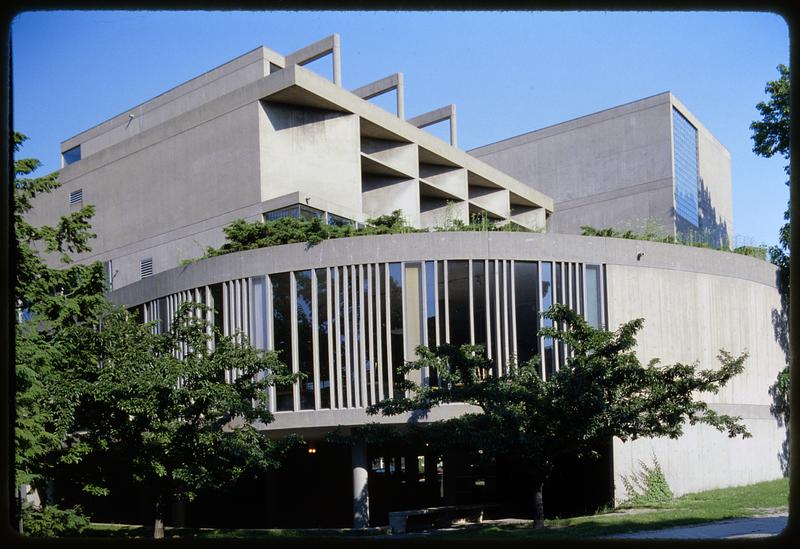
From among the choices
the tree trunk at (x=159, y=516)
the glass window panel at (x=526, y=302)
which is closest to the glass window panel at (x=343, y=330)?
the glass window panel at (x=526, y=302)

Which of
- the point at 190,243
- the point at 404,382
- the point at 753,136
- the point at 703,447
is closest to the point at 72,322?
the point at 404,382

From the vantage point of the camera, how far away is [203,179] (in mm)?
31062

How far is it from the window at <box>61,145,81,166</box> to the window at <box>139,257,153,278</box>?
13368 millimetres

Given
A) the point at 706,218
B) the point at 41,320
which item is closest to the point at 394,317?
the point at 41,320

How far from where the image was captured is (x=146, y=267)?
33.2m

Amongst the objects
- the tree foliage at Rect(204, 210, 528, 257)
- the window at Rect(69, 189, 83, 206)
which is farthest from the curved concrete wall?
the window at Rect(69, 189, 83, 206)

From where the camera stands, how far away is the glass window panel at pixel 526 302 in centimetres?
2311

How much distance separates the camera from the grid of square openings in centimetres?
4206

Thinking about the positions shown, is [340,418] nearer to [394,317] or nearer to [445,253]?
[394,317]

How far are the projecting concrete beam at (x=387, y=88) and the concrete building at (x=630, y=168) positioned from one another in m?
11.1

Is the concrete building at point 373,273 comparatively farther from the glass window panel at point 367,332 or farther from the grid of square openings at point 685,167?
the grid of square openings at point 685,167

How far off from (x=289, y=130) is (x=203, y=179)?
365 cm

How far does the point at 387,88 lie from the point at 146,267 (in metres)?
13.2

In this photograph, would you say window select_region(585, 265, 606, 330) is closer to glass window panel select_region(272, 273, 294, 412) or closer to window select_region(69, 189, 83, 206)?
glass window panel select_region(272, 273, 294, 412)
